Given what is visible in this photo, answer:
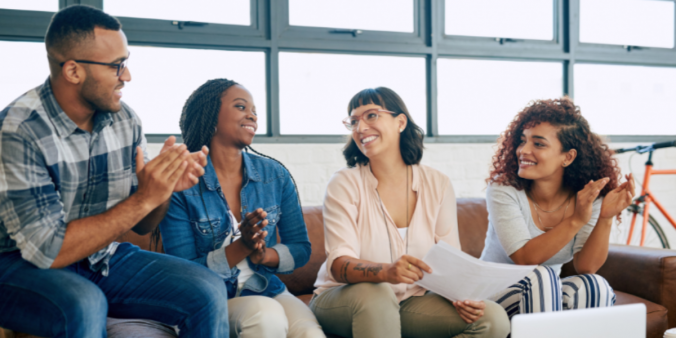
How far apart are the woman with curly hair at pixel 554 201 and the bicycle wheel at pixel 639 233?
1759 millimetres

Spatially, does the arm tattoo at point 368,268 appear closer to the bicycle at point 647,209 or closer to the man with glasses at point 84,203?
the man with glasses at point 84,203

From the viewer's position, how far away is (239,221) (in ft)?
5.93

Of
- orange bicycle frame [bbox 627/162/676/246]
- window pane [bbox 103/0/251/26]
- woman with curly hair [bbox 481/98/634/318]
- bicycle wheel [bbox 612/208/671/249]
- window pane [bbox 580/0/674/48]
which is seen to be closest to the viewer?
woman with curly hair [bbox 481/98/634/318]

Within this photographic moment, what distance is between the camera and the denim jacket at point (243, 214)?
1676mm

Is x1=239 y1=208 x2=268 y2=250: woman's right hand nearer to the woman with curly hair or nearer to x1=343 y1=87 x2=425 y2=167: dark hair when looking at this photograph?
x1=343 y1=87 x2=425 y2=167: dark hair

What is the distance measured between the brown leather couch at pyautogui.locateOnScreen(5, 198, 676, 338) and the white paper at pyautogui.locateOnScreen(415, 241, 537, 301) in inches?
27.4

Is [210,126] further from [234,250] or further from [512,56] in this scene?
[512,56]

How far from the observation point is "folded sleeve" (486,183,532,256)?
1.88 m

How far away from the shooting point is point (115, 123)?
1.51m

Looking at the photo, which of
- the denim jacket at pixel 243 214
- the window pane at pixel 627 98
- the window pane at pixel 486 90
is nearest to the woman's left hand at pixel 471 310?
the denim jacket at pixel 243 214

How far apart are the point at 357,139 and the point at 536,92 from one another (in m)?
2.13

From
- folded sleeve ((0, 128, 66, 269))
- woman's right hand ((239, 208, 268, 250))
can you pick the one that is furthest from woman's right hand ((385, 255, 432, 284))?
folded sleeve ((0, 128, 66, 269))

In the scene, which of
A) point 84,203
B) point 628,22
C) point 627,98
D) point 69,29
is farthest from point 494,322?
point 628,22

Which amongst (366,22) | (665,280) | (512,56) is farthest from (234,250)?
(512,56)
